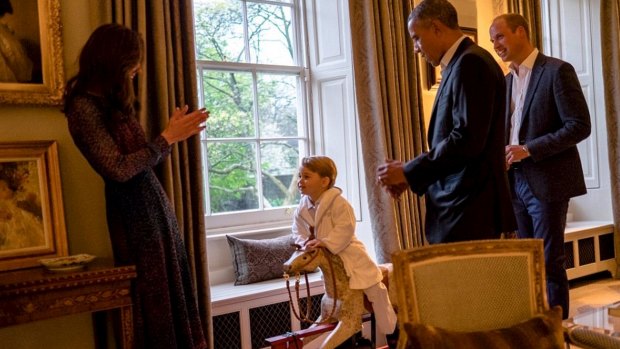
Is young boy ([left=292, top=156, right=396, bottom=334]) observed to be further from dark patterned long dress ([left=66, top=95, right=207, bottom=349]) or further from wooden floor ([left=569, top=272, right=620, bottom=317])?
wooden floor ([left=569, top=272, right=620, bottom=317])

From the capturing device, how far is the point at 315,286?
132 inches

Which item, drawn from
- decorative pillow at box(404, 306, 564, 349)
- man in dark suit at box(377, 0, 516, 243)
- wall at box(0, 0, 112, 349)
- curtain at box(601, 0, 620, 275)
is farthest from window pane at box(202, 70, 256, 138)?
curtain at box(601, 0, 620, 275)

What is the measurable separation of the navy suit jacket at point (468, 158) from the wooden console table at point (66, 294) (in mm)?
1064

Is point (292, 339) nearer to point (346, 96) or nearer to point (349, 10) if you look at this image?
point (346, 96)

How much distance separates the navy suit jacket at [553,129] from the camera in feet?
9.36

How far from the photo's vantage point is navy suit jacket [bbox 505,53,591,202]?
285 centimetres

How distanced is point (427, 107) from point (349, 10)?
101cm

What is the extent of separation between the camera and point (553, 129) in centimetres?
296

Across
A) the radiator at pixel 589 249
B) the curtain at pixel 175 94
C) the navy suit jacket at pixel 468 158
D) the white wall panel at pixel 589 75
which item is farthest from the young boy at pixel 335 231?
the white wall panel at pixel 589 75

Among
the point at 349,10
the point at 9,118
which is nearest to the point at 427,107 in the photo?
the point at 349,10

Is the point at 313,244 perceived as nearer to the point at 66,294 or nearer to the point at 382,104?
the point at 66,294

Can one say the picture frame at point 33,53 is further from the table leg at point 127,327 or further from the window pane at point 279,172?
the window pane at point 279,172

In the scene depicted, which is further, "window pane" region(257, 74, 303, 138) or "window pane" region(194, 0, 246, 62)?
"window pane" region(257, 74, 303, 138)

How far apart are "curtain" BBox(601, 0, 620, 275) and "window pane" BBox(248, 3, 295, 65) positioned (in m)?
2.67
